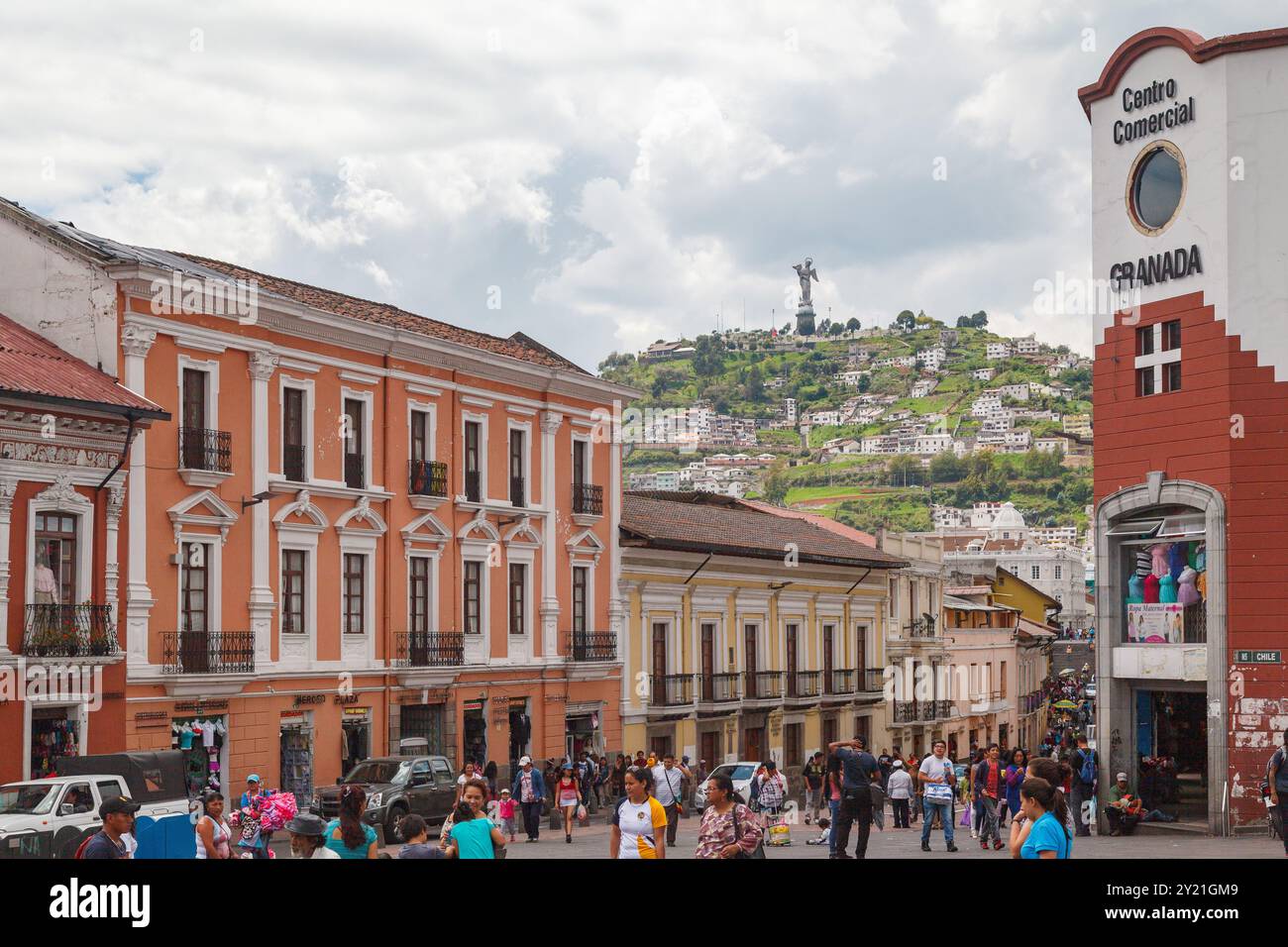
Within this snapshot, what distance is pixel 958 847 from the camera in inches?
1088

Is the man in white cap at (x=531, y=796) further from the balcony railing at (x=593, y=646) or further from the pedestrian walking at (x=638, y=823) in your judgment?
the pedestrian walking at (x=638, y=823)

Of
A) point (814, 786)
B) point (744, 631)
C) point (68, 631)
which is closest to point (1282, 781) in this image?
point (68, 631)

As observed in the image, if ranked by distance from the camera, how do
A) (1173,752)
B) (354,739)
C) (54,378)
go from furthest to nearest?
1. (354,739)
2. (1173,752)
3. (54,378)

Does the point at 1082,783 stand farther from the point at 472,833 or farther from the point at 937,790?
the point at 472,833

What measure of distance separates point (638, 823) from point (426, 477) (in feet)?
85.6

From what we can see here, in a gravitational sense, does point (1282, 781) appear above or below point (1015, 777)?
above

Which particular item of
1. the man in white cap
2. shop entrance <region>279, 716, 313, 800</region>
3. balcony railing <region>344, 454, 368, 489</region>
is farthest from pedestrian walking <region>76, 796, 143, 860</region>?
balcony railing <region>344, 454, 368, 489</region>

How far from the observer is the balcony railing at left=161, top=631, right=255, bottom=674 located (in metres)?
31.6

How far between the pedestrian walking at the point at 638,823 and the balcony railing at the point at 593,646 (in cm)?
3045
